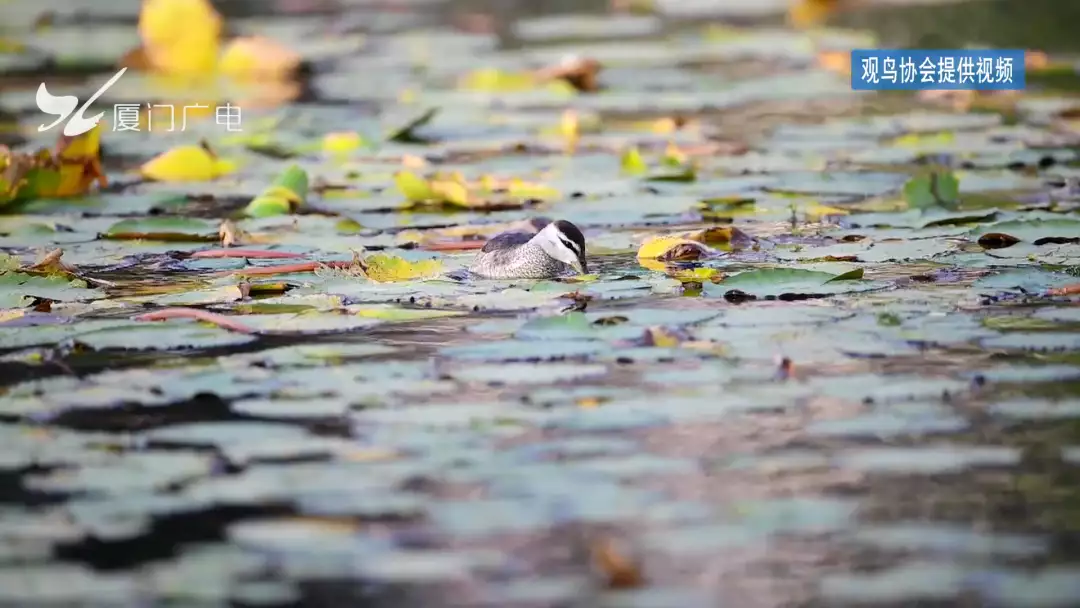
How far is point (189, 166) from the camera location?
25.6 ft

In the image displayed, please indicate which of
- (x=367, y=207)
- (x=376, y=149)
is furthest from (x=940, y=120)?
(x=367, y=207)

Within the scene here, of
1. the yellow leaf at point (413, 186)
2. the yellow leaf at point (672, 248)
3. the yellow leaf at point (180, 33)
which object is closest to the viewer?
the yellow leaf at point (672, 248)

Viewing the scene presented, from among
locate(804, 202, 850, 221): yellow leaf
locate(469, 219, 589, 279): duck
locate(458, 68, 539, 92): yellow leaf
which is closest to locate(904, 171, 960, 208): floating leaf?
locate(804, 202, 850, 221): yellow leaf

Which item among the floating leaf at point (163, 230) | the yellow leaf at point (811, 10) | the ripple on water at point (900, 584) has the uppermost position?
the yellow leaf at point (811, 10)

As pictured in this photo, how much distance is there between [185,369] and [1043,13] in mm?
10876

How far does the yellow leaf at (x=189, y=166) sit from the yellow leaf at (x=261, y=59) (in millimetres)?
4214

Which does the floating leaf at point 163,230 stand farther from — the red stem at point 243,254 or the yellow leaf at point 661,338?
the yellow leaf at point 661,338

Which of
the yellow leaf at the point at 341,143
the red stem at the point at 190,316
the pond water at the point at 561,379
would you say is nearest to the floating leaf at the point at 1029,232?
the pond water at the point at 561,379

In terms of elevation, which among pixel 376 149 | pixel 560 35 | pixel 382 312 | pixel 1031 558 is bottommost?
pixel 1031 558

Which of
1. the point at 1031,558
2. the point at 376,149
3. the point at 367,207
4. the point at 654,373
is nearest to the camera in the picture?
the point at 1031,558

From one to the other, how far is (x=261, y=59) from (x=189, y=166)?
14.5ft

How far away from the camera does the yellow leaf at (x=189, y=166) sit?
7.77 meters

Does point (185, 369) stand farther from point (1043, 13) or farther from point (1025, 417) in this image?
point (1043, 13)

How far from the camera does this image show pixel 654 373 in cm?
437
